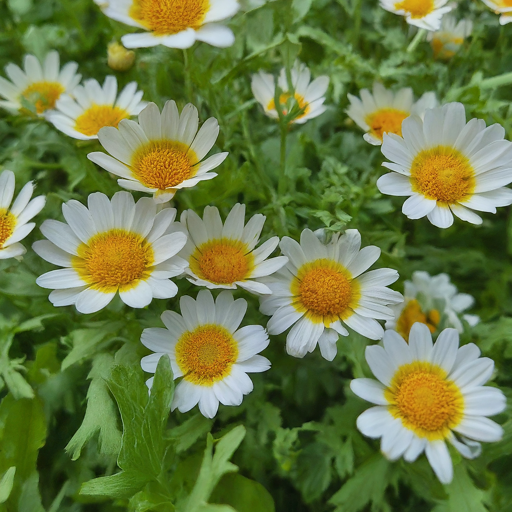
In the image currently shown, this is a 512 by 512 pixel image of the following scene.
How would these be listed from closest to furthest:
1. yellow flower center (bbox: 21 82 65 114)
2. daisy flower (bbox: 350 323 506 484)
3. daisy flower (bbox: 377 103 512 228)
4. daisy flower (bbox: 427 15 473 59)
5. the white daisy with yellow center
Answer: daisy flower (bbox: 350 323 506 484) < daisy flower (bbox: 377 103 512 228) < the white daisy with yellow center < yellow flower center (bbox: 21 82 65 114) < daisy flower (bbox: 427 15 473 59)

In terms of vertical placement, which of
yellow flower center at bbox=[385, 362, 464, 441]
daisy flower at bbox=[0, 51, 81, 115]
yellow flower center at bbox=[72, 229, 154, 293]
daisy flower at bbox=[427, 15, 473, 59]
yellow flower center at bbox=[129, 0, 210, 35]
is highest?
daisy flower at bbox=[427, 15, 473, 59]

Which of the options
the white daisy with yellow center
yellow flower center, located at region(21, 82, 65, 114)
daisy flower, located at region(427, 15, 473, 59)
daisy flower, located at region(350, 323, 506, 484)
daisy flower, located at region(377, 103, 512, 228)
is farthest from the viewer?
daisy flower, located at region(427, 15, 473, 59)

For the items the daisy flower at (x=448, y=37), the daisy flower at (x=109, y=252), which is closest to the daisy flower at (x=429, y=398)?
the daisy flower at (x=109, y=252)

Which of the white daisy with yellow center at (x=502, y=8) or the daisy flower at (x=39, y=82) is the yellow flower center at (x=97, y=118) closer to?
the daisy flower at (x=39, y=82)

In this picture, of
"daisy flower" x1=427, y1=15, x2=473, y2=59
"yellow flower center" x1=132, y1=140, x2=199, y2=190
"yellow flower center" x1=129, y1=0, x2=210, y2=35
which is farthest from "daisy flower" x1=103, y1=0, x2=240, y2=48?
"daisy flower" x1=427, y1=15, x2=473, y2=59

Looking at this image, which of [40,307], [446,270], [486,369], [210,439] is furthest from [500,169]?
[40,307]

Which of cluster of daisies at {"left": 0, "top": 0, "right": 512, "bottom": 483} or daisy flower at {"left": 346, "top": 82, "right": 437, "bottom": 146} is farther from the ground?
daisy flower at {"left": 346, "top": 82, "right": 437, "bottom": 146}

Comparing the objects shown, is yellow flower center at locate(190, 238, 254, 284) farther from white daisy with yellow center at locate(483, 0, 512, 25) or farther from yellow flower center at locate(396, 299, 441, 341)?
white daisy with yellow center at locate(483, 0, 512, 25)

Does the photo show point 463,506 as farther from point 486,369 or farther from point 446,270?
point 446,270
